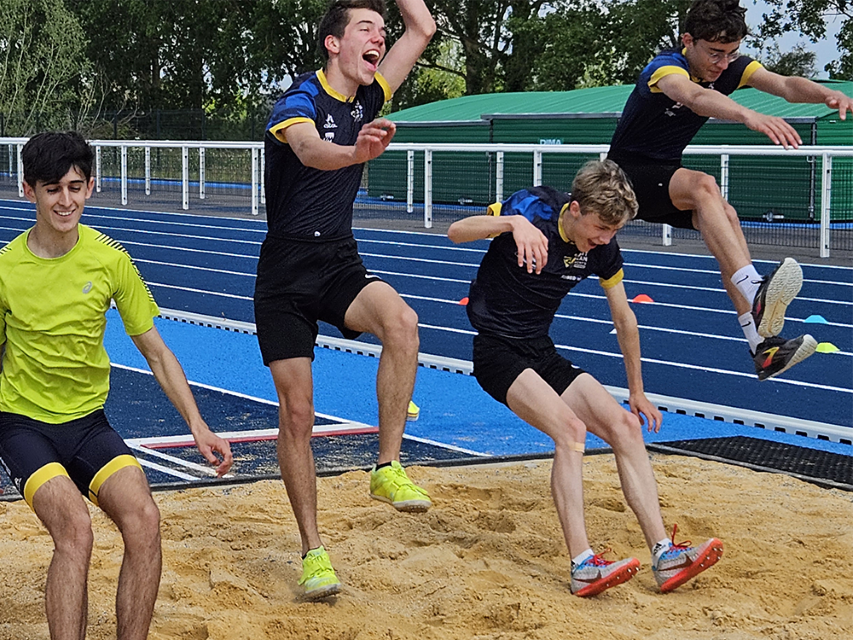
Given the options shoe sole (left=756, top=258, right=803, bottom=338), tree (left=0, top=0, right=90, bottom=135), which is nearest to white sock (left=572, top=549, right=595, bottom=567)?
shoe sole (left=756, top=258, right=803, bottom=338)

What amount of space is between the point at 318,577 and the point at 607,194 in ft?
6.18

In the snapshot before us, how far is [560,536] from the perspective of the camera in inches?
229

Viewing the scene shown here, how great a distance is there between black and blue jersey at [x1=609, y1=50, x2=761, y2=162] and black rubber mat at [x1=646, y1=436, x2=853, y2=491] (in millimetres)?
2065

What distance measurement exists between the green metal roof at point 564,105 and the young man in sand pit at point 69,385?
1883cm

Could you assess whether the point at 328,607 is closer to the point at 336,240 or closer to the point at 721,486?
the point at 336,240

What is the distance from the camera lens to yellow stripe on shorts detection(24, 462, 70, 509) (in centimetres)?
384

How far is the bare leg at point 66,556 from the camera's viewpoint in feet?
12.1

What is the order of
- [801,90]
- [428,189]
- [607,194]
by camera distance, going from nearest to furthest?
[607,194], [801,90], [428,189]

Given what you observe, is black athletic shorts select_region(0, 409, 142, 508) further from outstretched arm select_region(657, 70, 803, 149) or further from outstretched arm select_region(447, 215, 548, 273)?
outstretched arm select_region(657, 70, 803, 149)

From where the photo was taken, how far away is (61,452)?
3975 millimetres

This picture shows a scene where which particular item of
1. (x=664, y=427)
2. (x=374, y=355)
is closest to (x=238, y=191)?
(x=374, y=355)

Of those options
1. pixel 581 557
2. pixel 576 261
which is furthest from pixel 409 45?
pixel 581 557

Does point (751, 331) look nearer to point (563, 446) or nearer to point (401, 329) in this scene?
point (563, 446)

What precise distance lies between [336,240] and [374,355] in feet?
18.6
